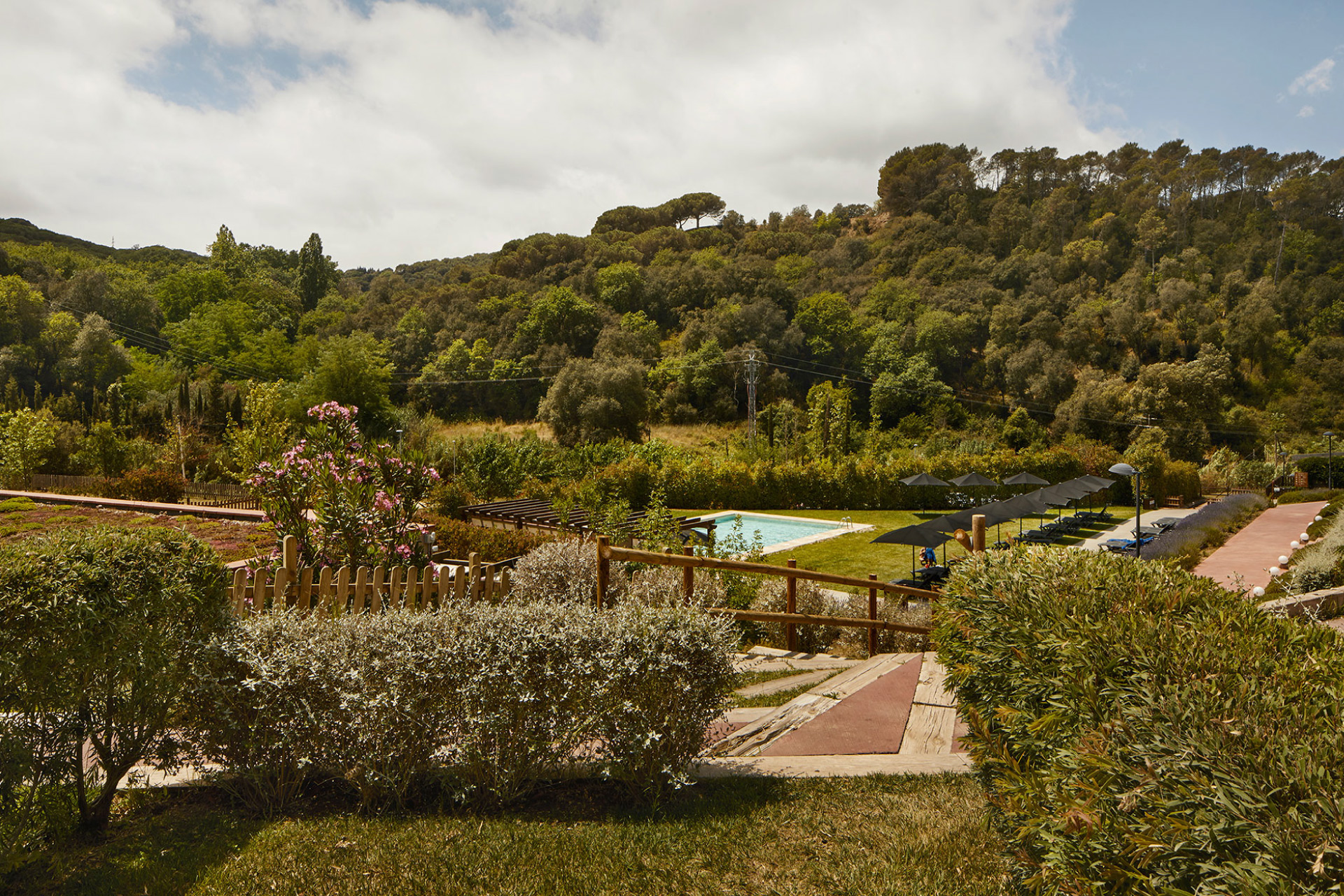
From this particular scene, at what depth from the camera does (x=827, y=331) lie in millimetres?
55562

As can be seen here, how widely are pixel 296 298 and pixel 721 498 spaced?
61.8m

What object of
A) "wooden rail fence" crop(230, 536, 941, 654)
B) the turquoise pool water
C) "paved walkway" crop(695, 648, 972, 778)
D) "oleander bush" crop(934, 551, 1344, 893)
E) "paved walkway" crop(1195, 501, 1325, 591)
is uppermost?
"oleander bush" crop(934, 551, 1344, 893)

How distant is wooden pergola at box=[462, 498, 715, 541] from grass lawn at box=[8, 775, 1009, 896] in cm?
863

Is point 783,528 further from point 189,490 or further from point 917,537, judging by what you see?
point 189,490

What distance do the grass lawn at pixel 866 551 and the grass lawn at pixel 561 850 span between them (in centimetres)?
856

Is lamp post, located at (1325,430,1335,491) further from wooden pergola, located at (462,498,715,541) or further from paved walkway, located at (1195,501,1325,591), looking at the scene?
wooden pergola, located at (462,498,715,541)

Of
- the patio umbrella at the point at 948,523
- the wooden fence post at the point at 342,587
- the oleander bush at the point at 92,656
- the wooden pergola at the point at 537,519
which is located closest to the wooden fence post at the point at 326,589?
the wooden fence post at the point at 342,587

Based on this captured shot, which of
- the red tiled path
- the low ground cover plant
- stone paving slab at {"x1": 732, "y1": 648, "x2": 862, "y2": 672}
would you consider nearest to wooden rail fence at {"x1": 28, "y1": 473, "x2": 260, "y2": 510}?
stone paving slab at {"x1": 732, "y1": 648, "x2": 862, "y2": 672}

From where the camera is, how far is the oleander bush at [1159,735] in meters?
1.53

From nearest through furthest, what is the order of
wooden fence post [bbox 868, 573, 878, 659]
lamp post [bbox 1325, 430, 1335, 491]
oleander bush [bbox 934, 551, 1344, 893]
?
oleander bush [bbox 934, 551, 1344, 893]
wooden fence post [bbox 868, 573, 878, 659]
lamp post [bbox 1325, 430, 1335, 491]

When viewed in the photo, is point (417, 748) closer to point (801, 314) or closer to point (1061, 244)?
point (801, 314)

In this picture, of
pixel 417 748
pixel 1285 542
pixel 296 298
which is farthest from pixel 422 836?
pixel 296 298

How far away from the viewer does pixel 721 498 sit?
26.6 metres

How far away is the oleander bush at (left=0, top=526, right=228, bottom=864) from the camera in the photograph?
9.32 ft
